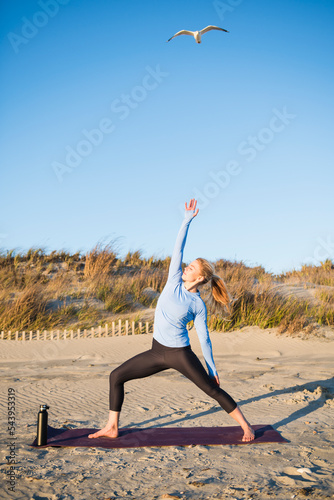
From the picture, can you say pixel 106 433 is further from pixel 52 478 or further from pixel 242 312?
pixel 242 312

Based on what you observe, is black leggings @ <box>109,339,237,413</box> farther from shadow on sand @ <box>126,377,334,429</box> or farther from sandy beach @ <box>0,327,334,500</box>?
shadow on sand @ <box>126,377,334,429</box>

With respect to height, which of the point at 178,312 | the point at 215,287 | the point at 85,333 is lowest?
the point at 85,333

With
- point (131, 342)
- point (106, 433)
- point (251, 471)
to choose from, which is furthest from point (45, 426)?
point (131, 342)

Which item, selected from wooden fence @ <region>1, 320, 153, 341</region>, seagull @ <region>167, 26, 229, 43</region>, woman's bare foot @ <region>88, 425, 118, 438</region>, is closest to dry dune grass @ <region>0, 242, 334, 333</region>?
wooden fence @ <region>1, 320, 153, 341</region>

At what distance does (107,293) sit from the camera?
1582 centimetres

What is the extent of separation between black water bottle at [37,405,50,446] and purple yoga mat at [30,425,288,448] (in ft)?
0.21

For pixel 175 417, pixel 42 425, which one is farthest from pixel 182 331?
pixel 175 417

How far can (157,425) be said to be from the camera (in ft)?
18.9

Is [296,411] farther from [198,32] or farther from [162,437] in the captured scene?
[198,32]

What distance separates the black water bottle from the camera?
471cm

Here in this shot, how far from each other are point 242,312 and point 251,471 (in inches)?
362

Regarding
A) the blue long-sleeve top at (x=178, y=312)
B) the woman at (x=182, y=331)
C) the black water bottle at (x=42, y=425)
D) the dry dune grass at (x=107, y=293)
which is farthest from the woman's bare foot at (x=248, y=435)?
the dry dune grass at (x=107, y=293)

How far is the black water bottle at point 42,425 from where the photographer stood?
185 inches

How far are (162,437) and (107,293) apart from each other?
10.9m
